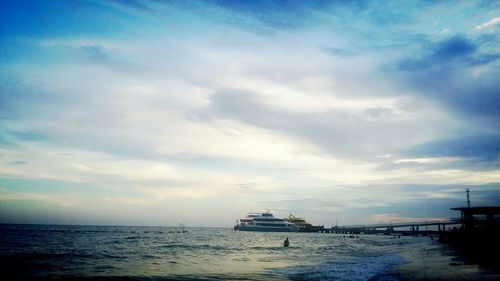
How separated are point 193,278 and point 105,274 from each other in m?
5.70

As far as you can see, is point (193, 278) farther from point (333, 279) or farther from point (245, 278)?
point (333, 279)

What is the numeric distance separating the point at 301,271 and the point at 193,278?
809cm

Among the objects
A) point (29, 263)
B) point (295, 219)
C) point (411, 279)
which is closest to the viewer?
point (411, 279)

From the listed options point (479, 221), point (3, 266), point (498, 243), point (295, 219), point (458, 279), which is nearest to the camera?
point (458, 279)

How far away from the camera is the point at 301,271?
2306cm

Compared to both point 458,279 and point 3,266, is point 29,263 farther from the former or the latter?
point 458,279

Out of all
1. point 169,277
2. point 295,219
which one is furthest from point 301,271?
point 295,219

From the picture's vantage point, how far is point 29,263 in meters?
25.0

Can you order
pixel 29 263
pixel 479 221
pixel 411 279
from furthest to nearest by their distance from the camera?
1. pixel 479 221
2. pixel 29 263
3. pixel 411 279

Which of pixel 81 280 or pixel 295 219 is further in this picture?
pixel 295 219

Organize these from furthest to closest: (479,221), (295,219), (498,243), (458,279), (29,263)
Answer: (295,219), (479,221), (498,243), (29,263), (458,279)

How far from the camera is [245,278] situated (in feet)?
63.1

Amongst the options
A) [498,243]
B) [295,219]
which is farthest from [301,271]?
[295,219]

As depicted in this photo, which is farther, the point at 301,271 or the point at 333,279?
the point at 301,271
